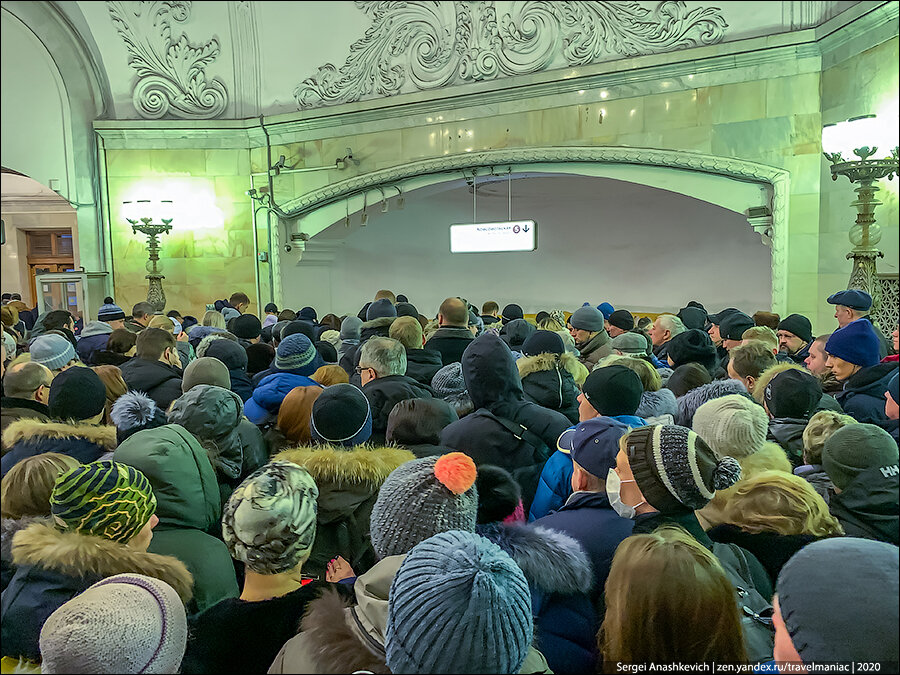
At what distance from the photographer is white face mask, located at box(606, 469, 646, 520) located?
1.73 meters

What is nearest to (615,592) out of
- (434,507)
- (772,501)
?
(434,507)

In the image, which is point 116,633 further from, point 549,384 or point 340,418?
point 549,384

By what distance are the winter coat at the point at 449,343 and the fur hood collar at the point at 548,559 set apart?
2.96 meters

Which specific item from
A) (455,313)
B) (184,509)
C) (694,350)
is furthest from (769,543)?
(455,313)

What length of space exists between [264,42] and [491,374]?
9549 mm

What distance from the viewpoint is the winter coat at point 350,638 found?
45.0 inches

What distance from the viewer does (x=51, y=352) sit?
3.75 metres

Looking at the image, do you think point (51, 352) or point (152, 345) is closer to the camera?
point (51, 352)

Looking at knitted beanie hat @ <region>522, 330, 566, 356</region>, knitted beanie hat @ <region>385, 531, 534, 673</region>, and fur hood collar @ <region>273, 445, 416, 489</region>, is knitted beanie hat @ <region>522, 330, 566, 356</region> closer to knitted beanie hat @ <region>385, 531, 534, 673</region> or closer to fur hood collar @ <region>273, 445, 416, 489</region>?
fur hood collar @ <region>273, 445, 416, 489</region>

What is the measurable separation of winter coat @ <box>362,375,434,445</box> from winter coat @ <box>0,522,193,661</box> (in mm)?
1609

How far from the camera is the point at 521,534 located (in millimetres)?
1517

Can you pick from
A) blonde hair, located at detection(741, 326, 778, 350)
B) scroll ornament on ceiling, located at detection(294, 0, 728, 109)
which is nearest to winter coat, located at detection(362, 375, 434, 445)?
blonde hair, located at detection(741, 326, 778, 350)

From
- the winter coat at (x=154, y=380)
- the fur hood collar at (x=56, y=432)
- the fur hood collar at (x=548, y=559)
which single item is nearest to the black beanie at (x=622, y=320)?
the winter coat at (x=154, y=380)

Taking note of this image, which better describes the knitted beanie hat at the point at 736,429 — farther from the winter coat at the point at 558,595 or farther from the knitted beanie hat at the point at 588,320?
the knitted beanie hat at the point at 588,320
